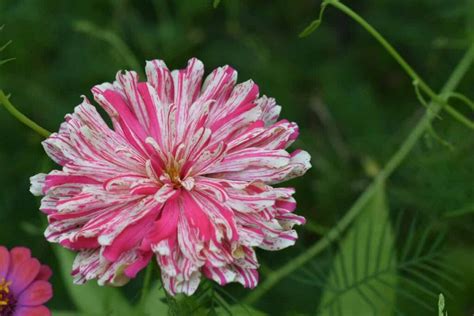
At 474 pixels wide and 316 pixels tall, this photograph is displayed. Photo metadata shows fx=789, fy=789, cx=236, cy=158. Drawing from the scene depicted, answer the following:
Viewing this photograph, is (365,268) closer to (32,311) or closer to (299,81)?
(32,311)

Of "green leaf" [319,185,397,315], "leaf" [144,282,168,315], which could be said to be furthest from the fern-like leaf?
"leaf" [144,282,168,315]

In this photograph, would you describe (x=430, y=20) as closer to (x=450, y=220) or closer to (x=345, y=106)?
(x=345, y=106)

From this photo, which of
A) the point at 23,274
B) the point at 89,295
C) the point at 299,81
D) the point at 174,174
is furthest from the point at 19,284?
the point at 299,81

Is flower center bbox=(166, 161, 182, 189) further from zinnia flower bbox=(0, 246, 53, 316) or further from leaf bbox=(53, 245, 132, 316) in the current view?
leaf bbox=(53, 245, 132, 316)

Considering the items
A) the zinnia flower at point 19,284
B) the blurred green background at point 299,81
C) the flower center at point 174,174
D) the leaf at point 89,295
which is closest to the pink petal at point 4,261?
the zinnia flower at point 19,284

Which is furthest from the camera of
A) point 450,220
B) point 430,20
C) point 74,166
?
point 430,20

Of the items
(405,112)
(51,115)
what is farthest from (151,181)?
(405,112)
